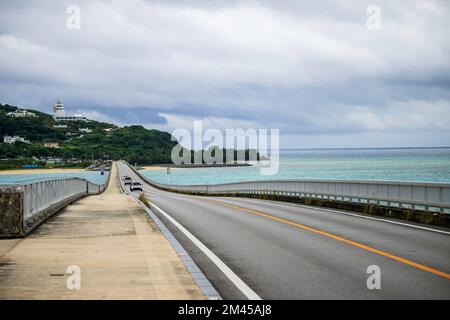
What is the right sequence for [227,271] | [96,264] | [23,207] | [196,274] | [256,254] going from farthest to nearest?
[23,207] < [256,254] < [96,264] < [227,271] < [196,274]

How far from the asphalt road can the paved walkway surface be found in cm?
68

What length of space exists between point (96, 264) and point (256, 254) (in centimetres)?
319

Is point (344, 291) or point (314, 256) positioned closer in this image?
point (344, 291)

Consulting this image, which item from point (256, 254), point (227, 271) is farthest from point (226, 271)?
point (256, 254)

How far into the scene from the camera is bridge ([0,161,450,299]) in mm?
7949

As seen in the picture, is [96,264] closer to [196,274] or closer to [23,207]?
[196,274]

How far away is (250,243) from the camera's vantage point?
12.9 meters

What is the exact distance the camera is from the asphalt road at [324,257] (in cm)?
796

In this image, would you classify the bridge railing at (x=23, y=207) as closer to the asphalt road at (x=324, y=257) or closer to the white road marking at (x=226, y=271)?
the asphalt road at (x=324, y=257)

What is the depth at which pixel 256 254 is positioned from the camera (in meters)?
11.3
